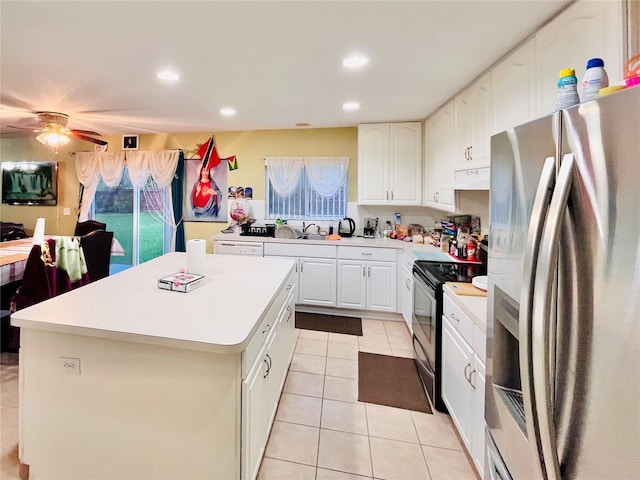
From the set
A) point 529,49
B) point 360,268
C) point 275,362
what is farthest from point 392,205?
point 275,362

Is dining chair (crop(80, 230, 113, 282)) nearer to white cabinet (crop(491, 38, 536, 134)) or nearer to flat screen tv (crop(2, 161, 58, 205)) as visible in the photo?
flat screen tv (crop(2, 161, 58, 205))

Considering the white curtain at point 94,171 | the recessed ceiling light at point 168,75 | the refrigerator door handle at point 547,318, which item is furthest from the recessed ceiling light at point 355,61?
the white curtain at point 94,171

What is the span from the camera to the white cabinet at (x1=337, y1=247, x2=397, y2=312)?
3438mm

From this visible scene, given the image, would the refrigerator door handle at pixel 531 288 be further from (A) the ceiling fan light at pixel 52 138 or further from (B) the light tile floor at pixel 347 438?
(A) the ceiling fan light at pixel 52 138

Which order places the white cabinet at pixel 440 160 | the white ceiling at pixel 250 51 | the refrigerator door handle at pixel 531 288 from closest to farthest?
the refrigerator door handle at pixel 531 288, the white ceiling at pixel 250 51, the white cabinet at pixel 440 160

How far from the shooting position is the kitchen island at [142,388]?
1153mm

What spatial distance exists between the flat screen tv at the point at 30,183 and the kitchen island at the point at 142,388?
182 inches

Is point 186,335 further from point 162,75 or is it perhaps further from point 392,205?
point 392,205

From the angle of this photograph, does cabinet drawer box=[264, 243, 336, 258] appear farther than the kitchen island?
Yes

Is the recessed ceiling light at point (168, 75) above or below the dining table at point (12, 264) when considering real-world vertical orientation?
above

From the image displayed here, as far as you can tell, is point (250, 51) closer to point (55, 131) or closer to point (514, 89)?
point (514, 89)

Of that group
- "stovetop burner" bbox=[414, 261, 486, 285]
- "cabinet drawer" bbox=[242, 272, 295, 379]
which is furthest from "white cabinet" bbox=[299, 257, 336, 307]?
"cabinet drawer" bbox=[242, 272, 295, 379]

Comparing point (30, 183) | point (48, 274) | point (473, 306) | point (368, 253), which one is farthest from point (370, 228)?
point (30, 183)

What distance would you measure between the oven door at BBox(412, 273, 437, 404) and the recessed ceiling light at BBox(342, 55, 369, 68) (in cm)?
161
